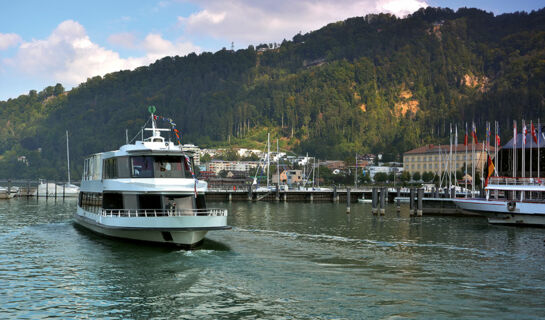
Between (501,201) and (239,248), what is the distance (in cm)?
3849

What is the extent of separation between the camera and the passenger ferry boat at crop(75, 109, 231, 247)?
3638cm

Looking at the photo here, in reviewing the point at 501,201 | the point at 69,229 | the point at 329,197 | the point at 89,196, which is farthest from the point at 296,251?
the point at 329,197

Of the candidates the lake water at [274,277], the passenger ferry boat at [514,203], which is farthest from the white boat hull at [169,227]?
the passenger ferry boat at [514,203]

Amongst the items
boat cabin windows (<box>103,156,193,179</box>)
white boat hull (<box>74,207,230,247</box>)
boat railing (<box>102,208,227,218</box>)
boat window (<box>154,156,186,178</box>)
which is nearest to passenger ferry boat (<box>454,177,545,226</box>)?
boat railing (<box>102,208,227,218</box>)

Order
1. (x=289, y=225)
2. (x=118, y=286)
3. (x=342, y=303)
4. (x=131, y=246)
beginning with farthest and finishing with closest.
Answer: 1. (x=289, y=225)
2. (x=131, y=246)
3. (x=118, y=286)
4. (x=342, y=303)

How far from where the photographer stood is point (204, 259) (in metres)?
34.6

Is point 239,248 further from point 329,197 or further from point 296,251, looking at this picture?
point 329,197

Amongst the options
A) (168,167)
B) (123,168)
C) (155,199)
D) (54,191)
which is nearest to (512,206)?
(168,167)

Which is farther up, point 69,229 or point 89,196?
point 89,196

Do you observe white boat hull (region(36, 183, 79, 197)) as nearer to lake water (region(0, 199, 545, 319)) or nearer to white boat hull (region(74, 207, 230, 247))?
lake water (region(0, 199, 545, 319))

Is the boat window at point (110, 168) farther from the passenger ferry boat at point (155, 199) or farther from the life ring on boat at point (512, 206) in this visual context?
the life ring on boat at point (512, 206)

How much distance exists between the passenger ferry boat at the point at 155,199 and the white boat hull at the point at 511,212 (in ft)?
129

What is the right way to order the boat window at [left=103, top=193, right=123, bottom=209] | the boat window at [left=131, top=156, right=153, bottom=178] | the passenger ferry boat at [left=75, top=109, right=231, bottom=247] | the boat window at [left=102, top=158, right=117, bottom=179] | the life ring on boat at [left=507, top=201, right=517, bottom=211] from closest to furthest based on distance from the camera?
1. the passenger ferry boat at [left=75, top=109, right=231, bottom=247]
2. the boat window at [left=131, top=156, right=153, bottom=178]
3. the boat window at [left=103, top=193, right=123, bottom=209]
4. the boat window at [left=102, top=158, right=117, bottom=179]
5. the life ring on boat at [left=507, top=201, right=517, bottom=211]

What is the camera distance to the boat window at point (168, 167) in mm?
38781
